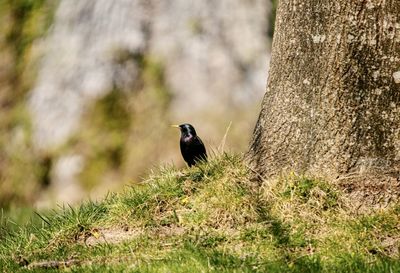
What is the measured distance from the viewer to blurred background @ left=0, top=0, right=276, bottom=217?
28.5ft

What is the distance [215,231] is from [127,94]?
Answer: 4552 mm

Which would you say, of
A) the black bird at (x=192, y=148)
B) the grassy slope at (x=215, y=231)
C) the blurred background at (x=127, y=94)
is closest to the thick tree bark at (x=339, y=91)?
the grassy slope at (x=215, y=231)

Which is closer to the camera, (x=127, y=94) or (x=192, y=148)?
(x=192, y=148)

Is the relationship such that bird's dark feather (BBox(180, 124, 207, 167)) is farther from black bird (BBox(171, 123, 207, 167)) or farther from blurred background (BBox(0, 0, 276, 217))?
blurred background (BBox(0, 0, 276, 217))

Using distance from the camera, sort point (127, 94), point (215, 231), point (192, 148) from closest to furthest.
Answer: point (215, 231) < point (192, 148) < point (127, 94)

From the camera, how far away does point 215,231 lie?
4695mm

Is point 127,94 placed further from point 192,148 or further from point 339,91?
point 339,91

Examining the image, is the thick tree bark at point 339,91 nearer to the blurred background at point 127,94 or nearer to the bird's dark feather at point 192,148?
the bird's dark feather at point 192,148

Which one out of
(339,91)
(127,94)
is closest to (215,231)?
(339,91)

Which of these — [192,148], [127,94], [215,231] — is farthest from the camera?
[127,94]

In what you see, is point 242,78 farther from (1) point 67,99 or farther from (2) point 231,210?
(2) point 231,210

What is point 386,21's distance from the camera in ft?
15.4

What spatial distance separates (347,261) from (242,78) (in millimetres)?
5171

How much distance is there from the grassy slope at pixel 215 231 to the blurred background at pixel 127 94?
2.97 metres
